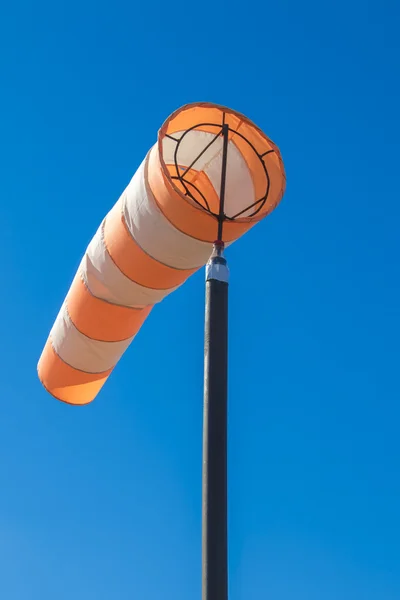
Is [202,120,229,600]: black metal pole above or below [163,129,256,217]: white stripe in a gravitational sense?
below

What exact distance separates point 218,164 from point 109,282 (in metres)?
1.28

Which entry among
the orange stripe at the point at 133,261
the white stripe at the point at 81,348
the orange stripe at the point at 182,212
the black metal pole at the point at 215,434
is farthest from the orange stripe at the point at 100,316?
the black metal pole at the point at 215,434

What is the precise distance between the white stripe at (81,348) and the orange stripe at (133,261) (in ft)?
4.14

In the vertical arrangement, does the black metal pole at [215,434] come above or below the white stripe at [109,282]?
below

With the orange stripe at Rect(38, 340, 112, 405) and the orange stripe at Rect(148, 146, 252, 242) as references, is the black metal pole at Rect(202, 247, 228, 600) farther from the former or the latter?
the orange stripe at Rect(38, 340, 112, 405)

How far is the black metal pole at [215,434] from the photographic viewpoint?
11.5ft

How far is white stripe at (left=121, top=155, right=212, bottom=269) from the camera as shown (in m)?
4.94

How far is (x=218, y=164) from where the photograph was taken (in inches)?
223

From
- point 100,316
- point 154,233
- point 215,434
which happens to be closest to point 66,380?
point 100,316

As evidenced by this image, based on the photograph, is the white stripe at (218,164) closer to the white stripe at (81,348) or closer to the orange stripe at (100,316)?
the orange stripe at (100,316)

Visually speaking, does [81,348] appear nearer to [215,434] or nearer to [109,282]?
[109,282]

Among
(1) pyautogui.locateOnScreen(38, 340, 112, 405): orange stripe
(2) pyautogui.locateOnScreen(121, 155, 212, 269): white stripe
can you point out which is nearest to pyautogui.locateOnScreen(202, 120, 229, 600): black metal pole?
(2) pyautogui.locateOnScreen(121, 155, 212, 269): white stripe

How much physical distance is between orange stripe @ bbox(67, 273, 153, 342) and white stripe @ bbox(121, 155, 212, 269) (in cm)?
102

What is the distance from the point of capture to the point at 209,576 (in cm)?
350
